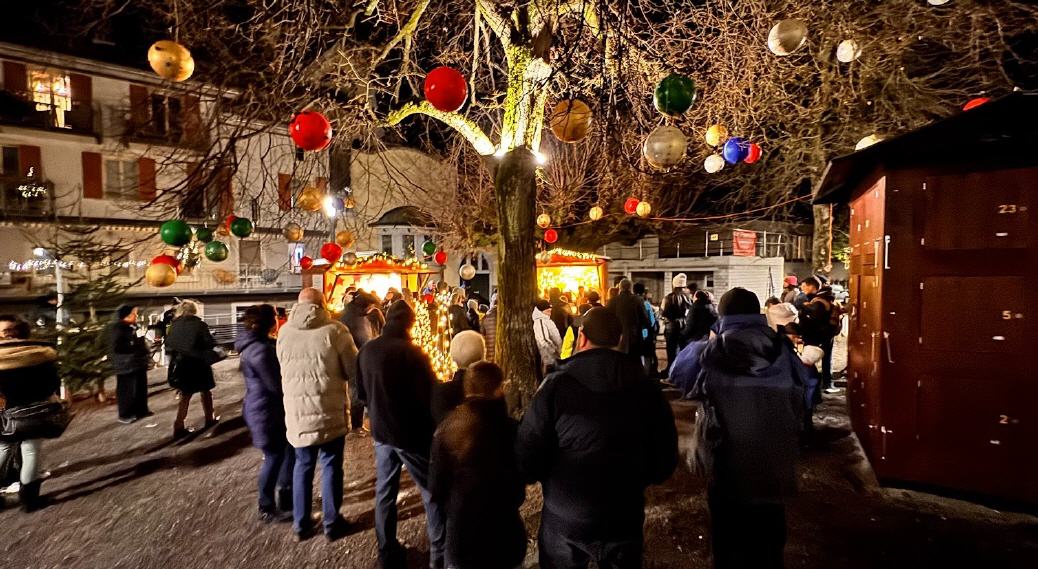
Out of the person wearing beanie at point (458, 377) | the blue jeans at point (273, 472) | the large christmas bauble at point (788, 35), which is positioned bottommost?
the blue jeans at point (273, 472)

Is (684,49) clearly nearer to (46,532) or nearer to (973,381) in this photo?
(973,381)

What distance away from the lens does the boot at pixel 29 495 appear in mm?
4809

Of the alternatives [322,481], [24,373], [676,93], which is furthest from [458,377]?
[24,373]

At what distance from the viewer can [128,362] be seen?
7430mm

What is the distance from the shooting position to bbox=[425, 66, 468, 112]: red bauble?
14.4ft

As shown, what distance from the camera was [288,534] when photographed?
4.28 m

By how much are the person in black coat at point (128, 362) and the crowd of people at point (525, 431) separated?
96.3 inches

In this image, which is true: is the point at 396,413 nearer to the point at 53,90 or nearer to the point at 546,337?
the point at 546,337

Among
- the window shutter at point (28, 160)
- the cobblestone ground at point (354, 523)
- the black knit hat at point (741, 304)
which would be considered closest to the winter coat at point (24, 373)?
the cobblestone ground at point (354, 523)

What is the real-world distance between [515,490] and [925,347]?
13.7 ft

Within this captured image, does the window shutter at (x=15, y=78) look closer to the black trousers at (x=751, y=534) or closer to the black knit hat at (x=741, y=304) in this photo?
the black knit hat at (x=741, y=304)

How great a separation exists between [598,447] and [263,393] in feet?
10.7

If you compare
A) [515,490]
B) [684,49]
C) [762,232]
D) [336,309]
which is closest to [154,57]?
[515,490]

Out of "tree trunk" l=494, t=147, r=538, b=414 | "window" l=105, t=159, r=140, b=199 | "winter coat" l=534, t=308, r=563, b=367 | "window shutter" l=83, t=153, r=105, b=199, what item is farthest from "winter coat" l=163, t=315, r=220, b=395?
"window shutter" l=83, t=153, r=105, b=199
